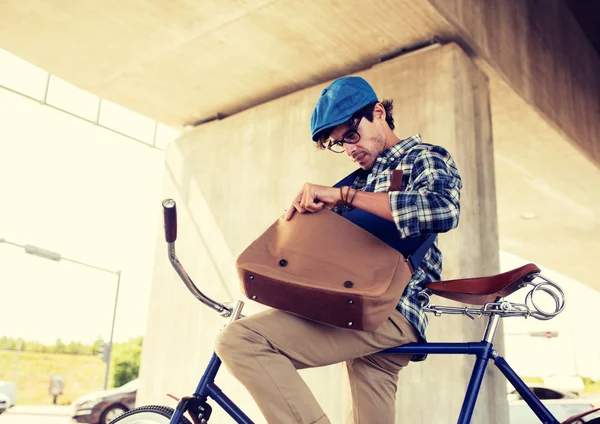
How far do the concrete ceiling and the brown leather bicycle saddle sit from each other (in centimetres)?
277

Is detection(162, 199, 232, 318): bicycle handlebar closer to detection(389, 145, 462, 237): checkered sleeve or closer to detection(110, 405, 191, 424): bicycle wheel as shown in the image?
detection(110, 405, 191, 424): bicycle wheel

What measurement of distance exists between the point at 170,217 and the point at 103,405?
8.46 meters

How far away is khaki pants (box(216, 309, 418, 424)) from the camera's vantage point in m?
1.41

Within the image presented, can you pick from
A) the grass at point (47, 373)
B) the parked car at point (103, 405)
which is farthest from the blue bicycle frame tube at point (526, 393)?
the grass at point (47, 373)

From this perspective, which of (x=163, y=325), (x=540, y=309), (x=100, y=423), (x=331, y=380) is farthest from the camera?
(x=100, y=423)

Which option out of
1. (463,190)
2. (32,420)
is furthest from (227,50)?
(32,420)

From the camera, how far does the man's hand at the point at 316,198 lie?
155cm

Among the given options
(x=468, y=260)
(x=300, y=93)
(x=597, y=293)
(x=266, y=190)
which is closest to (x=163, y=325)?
(x=266, y=190)

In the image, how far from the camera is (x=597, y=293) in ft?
48.7

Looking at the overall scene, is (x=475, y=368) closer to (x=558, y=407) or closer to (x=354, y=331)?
(x=354, y=331)

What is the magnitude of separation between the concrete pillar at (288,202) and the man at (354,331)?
211 cm

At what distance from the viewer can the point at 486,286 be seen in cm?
157

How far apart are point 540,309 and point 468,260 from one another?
234cm

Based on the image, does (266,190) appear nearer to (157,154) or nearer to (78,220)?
(157,154)
